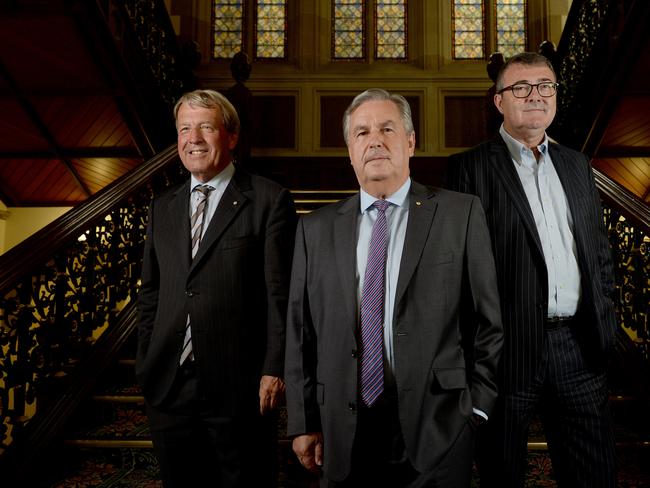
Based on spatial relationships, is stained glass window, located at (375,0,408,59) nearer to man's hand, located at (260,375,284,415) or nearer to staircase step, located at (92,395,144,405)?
staircase step, located at (92,395,144,405)

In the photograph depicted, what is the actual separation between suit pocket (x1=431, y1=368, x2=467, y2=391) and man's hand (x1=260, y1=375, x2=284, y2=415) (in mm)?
534

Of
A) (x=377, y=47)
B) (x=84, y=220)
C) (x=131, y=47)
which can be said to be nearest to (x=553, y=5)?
Answer: (x=377, y=47)

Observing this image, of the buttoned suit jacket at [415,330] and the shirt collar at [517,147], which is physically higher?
the shirt collar at [517,147]

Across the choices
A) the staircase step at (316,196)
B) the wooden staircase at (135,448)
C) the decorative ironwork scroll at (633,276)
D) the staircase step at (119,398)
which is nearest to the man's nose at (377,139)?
the wooden staircase at (135,448)

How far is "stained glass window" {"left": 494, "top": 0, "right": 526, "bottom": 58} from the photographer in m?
7.58

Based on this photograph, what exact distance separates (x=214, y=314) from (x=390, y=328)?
62 centimetres

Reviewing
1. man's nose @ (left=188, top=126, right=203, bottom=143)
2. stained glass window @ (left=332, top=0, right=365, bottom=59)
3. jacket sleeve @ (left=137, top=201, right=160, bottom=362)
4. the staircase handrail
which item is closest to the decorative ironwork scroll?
man's nose @ (left=188, top=126, right=203, bottom=143)

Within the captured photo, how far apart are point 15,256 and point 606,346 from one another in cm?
233

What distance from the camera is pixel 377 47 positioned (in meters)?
7.75

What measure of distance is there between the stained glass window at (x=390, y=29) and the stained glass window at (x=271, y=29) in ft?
4.30

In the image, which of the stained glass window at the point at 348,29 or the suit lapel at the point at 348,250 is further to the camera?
the stained glass window at the point at 348,29

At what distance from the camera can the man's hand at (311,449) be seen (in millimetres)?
1588

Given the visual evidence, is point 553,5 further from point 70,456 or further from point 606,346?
point 70,456

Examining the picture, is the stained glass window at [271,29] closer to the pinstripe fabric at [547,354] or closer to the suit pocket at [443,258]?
the pinstripe fabric at [547,354]
